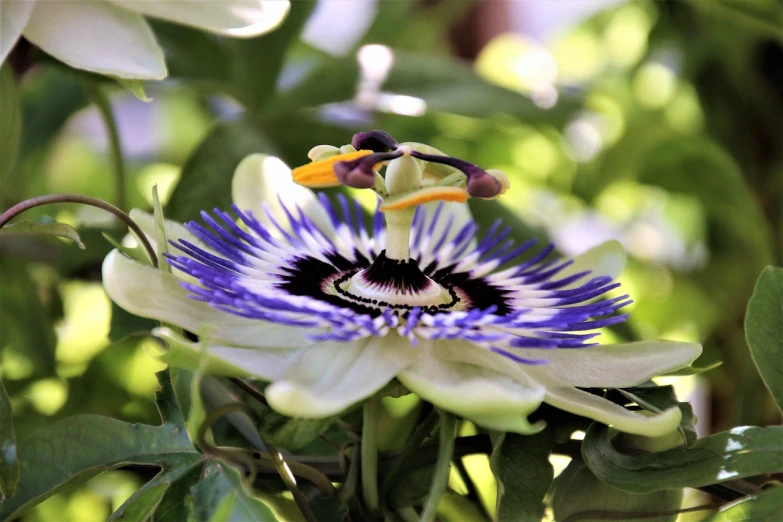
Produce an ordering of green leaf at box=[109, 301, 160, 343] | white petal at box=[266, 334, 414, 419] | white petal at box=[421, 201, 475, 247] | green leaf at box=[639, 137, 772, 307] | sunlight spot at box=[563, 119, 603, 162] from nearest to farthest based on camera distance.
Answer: white petal at box=[266, 334, 414, 419]
green leaf at box=[109, 301, 160, 343]
white petal at box=[421, 201, 475, 247]
green leaf at box=[639, 137, 772, 307]
sunlight spot at box=[563, 119, 603, 162]

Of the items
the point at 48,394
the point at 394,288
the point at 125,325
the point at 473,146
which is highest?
the point at 394,288

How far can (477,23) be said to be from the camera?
88.2 inches

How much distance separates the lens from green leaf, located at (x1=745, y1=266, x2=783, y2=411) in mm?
513

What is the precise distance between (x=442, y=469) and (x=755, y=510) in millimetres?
176

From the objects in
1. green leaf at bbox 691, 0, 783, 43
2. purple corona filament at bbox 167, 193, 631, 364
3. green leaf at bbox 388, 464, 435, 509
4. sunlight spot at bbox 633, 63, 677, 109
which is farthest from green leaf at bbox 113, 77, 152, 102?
sunlight spot at bbox 633, 63, 677, 109

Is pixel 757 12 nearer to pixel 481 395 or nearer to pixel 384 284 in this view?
pixel 384 284

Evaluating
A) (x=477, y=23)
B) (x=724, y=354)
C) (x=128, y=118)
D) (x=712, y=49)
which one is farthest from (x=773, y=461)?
(x=477, y=23)

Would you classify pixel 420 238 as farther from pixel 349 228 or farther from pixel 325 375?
pixel 325 375

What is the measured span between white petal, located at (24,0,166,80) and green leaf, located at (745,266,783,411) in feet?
1.41

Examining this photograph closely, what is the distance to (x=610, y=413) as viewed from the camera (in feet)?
1.46

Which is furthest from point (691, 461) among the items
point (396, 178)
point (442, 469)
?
point (396, 178)

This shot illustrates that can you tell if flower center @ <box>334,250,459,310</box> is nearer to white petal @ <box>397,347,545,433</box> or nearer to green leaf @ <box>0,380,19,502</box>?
white petal @ <box>397,347,545,433</box>

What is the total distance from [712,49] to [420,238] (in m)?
0.96

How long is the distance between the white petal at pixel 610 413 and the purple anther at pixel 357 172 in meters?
0.16
